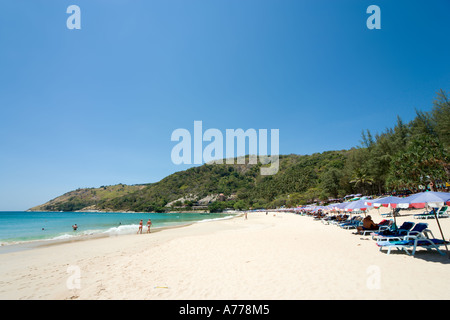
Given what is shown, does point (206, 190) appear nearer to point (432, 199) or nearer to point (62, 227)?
point (62, 227)

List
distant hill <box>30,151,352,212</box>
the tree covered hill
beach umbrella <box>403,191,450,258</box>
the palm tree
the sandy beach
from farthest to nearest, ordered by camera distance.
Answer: distant hill <box>30,151,352,212</box>
the palm tree
the tree covered hill
beach umbrella <box>403,191,450,258</box>
the sandy beach

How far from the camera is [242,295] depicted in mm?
4629

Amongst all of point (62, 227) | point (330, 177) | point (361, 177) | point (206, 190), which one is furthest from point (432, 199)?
point (206, 190)

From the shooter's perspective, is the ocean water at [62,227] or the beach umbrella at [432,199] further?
the ocean water at [62,227]

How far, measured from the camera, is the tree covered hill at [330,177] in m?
30.7

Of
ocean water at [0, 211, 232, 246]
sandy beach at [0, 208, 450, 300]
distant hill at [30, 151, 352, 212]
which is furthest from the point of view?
distant hill at [30, 151, 352, 212]

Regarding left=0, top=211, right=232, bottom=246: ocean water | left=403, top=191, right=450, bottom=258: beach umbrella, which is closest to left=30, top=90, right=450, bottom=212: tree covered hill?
left=403, top=191, right=450, bottom=258: beach umbrella

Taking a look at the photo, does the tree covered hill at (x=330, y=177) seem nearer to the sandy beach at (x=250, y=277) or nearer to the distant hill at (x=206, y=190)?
the distant hill at (x=206, y=190)

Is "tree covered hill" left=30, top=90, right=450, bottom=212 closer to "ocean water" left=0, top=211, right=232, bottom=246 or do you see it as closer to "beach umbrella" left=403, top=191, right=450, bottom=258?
"beach umbrella" left=403, top=191, right=450, bottom=258

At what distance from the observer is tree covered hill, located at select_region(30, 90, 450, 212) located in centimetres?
3069

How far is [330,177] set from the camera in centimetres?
6762

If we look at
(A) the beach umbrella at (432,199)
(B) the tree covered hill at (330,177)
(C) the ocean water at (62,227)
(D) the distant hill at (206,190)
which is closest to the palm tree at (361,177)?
(B) the tree covered hill at (330,177)
